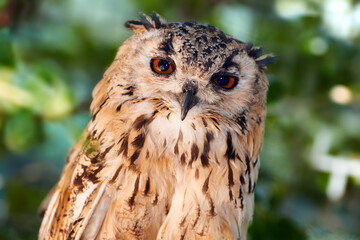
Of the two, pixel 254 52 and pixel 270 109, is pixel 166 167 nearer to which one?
pixel 254 52

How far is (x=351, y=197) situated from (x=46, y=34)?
5.74 ft

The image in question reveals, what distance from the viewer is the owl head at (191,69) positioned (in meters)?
0.60

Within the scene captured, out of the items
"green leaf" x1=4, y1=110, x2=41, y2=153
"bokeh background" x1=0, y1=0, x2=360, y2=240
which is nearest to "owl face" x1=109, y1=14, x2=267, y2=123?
"bokeh background" x1=0, y1=0, x2=360, y2=240

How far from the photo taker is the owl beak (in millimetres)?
579

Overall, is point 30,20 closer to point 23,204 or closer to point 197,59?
point 23,204

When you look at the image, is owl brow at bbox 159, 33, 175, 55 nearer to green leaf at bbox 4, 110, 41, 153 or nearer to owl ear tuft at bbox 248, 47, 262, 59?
owl ear tuft at bbox 248, 47, 262, 59

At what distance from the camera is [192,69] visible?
0.60 metres

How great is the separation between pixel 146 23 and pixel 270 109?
701mm

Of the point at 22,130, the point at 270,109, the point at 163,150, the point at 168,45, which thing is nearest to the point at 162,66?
the point at 168,45

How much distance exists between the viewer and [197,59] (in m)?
0.60

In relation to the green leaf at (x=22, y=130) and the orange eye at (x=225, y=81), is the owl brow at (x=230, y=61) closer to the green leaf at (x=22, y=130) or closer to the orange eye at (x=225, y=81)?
the orange eye at (x=225, y=81)

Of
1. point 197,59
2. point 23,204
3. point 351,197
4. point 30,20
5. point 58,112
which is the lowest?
Answer: point 23,204

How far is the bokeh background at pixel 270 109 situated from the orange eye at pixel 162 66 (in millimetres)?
668

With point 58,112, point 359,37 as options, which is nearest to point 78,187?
point 58,112
